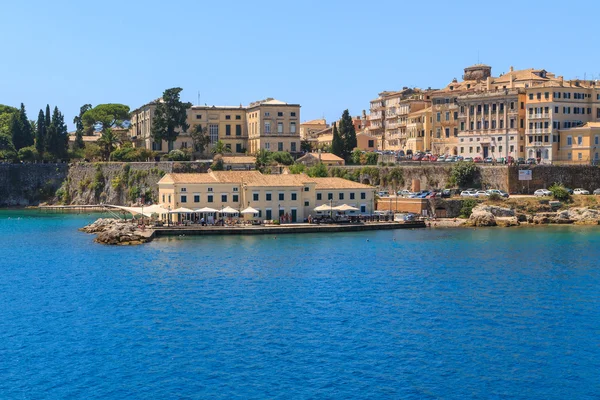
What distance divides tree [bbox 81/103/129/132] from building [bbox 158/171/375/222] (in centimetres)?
7195

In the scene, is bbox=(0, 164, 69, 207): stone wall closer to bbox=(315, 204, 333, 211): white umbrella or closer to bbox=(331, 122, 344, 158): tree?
bbox=(331, 122, 344, 158): tree

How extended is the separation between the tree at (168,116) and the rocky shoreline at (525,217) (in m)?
41.2

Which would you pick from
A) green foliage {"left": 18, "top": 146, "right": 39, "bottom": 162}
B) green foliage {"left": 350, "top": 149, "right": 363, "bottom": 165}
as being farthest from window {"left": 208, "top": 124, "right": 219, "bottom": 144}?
green foliage {"left": 18, "top": 146, "right": 39, "bottom": 162}

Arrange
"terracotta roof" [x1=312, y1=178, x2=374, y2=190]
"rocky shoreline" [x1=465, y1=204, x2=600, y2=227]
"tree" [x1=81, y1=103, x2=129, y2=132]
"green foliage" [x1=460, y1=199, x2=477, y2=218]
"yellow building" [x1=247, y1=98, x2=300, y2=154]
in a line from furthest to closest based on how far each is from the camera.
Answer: "tree" [x1=81, y1=103, x2=129, y2=132]
"yellow building" [x1=247, y1=98, x2=300, y2=154]
"green foliage" [x1=460, y1=199, x2=477, y2=218]
"terracotta roof" [x1=312, y1=178, x2=374, y2=190]
"rocky shoreline" [x1=465, y1=204, x2=600, y2=227]

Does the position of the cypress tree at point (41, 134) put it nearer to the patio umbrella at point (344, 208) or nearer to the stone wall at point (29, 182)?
the stone wall at point (29, 182)

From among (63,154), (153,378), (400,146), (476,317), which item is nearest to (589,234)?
(476,317)

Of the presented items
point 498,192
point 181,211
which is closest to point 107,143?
point 181,211

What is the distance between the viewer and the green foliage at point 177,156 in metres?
98.5

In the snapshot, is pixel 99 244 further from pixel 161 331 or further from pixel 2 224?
pixel 161 331

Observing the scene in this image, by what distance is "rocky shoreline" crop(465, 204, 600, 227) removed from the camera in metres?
73.6

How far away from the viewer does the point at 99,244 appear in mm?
63531

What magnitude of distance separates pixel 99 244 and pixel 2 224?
24.2 m

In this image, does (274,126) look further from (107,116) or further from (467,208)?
(107,116)

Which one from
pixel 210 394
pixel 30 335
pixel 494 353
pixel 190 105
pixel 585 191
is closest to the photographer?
pixel 210 394
